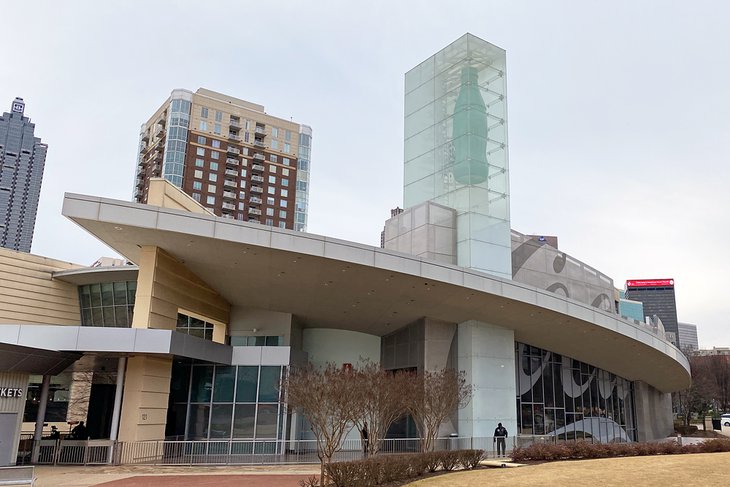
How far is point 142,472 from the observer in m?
21.4

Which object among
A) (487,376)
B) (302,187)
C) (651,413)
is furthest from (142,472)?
(302,187)

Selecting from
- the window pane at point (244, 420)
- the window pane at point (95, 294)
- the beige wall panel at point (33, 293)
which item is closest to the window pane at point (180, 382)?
the window pane at point (244, 420)

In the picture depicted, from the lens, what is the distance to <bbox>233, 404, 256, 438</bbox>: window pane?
29.5 meters

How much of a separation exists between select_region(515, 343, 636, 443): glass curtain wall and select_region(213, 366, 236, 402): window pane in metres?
15.8

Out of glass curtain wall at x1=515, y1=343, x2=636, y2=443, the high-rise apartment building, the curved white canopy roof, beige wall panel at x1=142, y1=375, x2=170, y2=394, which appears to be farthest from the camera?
the high-rise apartment building

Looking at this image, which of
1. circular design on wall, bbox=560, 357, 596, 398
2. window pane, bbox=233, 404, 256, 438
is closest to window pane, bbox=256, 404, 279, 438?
window pane, bbox=233, 404, 256, 438

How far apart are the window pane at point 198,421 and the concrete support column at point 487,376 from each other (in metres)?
13.0

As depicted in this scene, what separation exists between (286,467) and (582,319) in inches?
649

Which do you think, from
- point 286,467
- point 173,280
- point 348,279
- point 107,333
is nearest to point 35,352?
point 107,333

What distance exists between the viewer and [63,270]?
40.1 meters

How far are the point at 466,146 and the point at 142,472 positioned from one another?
1040 inches

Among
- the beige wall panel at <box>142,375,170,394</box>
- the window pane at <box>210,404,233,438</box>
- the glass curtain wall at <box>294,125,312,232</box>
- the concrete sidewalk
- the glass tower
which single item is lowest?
the concrete sidewalk

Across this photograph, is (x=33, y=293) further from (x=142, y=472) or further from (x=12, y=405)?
(x=142, y=472)

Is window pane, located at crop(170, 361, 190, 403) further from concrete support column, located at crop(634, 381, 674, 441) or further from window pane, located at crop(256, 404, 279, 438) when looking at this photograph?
concrete support column, located at crop(634, 381, 674, 441)
